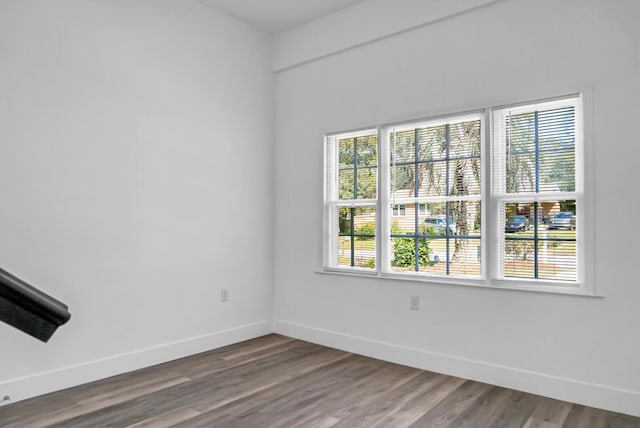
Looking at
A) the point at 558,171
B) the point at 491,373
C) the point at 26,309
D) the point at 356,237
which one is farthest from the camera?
the point at 356,237

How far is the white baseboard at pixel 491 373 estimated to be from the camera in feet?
9.48

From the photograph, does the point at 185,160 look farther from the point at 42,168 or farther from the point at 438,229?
the point at 438,229

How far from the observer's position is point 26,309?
527 mm

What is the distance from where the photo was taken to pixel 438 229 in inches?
150

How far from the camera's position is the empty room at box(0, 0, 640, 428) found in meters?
2.95

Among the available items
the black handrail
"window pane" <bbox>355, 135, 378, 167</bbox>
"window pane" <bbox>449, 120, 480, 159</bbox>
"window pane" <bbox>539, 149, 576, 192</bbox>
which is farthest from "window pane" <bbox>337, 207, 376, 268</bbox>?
the black handrail

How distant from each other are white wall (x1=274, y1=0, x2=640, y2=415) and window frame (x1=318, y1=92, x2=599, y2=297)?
Answer: 0.05m

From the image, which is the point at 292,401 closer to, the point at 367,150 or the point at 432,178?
the point at 432,178

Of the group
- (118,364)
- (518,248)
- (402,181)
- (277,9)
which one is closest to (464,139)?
(402,181)

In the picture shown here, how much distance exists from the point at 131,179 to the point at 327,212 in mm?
1844

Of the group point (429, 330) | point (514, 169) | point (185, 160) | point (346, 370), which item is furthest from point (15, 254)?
point (514, 169)

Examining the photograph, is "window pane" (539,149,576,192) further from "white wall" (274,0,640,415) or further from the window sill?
the window sill

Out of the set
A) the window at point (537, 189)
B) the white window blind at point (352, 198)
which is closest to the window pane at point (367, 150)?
the white window blind at point (352, 198)

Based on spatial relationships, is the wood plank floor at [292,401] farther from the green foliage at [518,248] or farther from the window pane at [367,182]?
the window pane at [367,182]
